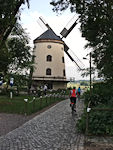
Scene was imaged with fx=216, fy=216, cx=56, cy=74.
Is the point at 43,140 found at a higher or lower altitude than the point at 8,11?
lower

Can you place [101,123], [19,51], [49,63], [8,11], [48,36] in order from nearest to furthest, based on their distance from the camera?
[101,123], [8,11], [19,51], [49,63], [48,36]

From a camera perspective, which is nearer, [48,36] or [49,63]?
[49,63]

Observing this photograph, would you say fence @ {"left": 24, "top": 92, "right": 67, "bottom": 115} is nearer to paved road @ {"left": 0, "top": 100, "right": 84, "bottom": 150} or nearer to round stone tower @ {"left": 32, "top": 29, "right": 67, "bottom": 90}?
paved road @ {"left": 0, "top": 100, "right": 84, "bottom": 150}

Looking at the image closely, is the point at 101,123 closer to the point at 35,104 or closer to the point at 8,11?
the point at 8,11

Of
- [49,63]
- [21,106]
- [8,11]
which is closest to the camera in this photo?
[8,11]

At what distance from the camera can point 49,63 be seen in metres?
42.3

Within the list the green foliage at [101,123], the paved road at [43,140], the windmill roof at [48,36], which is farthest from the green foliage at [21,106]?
the windmill roof at [48,36]

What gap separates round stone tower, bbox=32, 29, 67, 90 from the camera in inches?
1644

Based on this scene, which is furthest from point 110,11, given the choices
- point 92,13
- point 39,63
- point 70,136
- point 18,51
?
point 39,63

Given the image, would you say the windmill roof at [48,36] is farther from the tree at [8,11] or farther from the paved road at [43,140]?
the paved road at [43,140]

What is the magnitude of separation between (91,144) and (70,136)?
1280 millimetres

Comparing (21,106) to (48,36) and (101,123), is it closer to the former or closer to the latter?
(101,123)

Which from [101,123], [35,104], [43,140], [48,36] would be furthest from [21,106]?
[48,36]

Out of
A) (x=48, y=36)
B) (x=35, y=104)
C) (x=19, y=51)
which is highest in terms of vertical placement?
(x=48, y=36)
